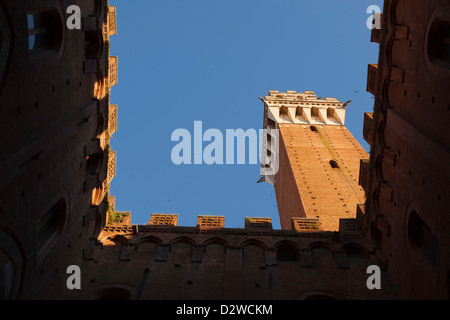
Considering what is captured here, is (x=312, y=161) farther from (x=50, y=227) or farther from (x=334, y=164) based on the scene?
(x=50, y=227)

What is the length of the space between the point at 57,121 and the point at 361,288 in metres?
9.90

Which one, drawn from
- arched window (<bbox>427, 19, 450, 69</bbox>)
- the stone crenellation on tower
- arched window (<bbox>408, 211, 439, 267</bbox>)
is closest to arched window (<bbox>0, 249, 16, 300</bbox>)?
the stone crenellation on tower

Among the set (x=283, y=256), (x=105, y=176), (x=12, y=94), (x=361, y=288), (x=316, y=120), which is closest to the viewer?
(x=12, y=94)

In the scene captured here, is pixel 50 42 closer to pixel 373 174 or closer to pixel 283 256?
pixel 283 256

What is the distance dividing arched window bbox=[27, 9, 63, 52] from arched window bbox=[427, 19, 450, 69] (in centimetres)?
970

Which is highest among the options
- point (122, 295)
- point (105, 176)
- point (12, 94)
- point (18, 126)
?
point (12, 94)

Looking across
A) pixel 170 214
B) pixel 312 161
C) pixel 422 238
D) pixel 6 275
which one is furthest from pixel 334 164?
pixel 6 275

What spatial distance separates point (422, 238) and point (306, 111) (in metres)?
31.8

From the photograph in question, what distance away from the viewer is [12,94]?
9164 millimetres

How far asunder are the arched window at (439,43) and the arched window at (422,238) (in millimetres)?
4113

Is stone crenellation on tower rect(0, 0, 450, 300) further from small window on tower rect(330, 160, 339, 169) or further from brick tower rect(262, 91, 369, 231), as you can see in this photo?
small window on tower rect(330, 160, 339, 169)

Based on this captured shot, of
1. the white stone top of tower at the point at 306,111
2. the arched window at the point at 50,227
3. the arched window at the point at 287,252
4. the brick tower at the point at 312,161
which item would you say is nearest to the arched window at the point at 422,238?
the arched window at the point at 287,252

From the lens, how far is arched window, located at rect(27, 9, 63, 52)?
10617mm
